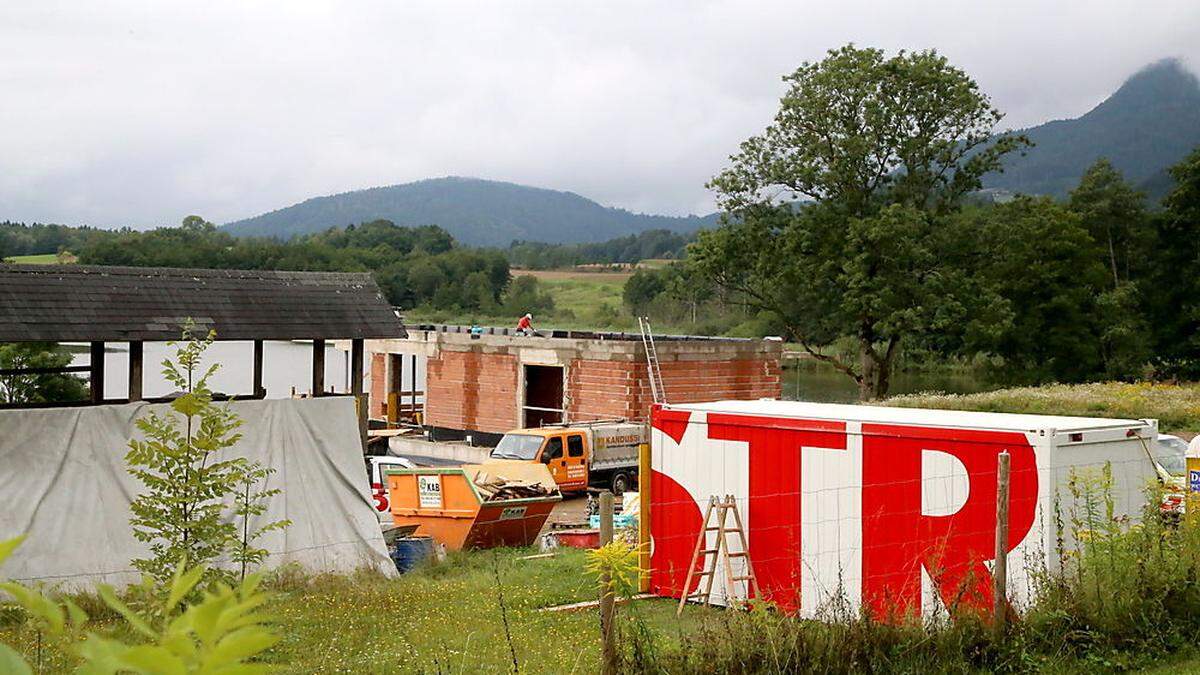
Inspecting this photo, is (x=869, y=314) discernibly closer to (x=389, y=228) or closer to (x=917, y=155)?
(x=917, y=155)

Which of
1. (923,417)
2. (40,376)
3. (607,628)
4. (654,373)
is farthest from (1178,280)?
(607,628)

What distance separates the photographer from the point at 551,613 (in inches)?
478

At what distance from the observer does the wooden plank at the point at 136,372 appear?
16.5m

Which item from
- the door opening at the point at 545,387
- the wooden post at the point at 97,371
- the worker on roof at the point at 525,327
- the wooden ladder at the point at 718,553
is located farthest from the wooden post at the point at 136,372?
the door opening at the point at 545,387

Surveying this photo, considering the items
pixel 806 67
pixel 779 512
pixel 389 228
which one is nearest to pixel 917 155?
pixel 806 67

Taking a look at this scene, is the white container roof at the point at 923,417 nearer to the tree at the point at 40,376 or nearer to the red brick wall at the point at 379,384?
the tree at the point at 40,376

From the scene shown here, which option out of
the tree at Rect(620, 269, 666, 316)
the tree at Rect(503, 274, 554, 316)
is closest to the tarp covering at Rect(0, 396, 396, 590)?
the tree at Rect(503, 274, 554, 316)

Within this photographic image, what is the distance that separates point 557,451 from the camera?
26.6 metres

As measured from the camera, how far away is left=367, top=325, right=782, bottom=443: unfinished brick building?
3209 centimetres

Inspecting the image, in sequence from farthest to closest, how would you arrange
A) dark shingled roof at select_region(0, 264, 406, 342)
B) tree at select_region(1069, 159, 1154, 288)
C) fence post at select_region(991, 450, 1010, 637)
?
tree at select_region(1069, 159, 1154, 288) → dark shingled roof at select_region(0, 264, 406, 342) → fence post at select_region(991, 450, 1010, 637)

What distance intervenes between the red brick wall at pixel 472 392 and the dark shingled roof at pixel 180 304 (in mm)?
15688

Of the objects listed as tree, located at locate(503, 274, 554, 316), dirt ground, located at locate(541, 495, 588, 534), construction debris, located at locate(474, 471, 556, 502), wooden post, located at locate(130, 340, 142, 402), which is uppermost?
tree, located at locate(503, 274, 554, 316)

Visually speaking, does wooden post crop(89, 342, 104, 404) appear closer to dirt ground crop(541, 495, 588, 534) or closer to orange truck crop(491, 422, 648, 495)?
dirt ground crop(541, 495, 588, 534)

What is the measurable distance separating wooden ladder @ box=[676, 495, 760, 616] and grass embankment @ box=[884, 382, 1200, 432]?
63.1 feet
